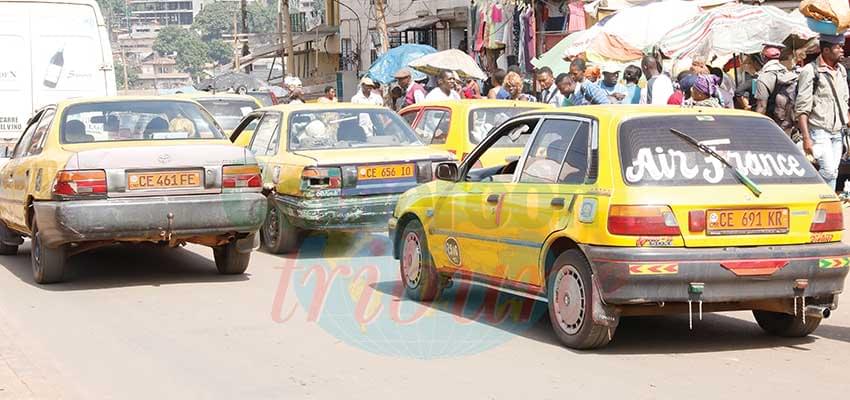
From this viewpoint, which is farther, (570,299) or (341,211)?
(341,211)

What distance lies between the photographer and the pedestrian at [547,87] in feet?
54.2

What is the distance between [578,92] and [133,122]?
625cm

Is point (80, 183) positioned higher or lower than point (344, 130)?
lower

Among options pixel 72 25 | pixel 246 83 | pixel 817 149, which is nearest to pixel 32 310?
pixel 817 149

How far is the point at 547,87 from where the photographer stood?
17.6 m

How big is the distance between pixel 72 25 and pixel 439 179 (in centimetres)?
1066

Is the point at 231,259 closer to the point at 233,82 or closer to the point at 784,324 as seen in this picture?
the point at 784,324

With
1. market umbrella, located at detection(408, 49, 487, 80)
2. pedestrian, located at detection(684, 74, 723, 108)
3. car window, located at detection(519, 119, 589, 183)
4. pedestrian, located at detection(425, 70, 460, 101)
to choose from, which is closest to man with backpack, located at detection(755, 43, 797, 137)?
pedestrian, located at detection(684, 74, 723, 108)

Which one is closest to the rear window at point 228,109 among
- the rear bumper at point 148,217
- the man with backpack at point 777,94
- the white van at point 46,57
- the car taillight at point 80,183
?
the white van at point 46,57

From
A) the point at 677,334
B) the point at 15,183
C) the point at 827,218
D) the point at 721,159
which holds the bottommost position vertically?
the point at 677,334

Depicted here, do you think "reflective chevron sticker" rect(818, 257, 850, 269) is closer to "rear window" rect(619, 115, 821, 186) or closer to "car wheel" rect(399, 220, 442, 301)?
"rear window" rect(619, 115, 821, 186)

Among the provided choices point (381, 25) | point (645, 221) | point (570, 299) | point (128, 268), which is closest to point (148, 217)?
point (128, 268)

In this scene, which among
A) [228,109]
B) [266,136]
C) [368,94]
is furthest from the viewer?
[368,94]

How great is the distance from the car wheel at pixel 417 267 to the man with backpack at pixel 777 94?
553cm
